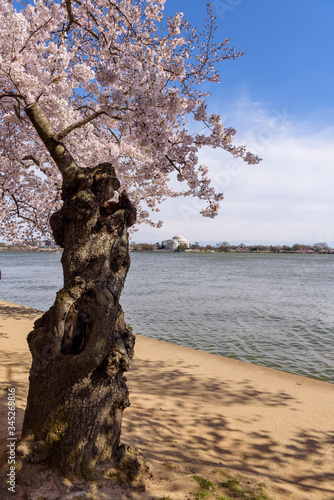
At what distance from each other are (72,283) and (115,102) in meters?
2.86

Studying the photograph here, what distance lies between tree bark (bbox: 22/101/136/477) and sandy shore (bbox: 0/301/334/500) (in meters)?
0.47

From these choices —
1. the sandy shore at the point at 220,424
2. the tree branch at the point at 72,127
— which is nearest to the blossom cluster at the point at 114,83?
the tree branch at the point at 72,127

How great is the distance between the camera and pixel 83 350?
3354 millimetres

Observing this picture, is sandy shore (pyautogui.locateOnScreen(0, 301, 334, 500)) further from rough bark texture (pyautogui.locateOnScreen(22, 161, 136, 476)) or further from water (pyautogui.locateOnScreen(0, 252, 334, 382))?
water (pyautogui.locateOnScreen(0, 252, 334, 382))

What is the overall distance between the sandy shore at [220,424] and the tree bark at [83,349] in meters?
0.47

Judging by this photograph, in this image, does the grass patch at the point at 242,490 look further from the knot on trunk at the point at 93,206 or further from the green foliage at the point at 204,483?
the knot on trunk at the point at 93,206

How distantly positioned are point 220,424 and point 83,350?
3.56 meters

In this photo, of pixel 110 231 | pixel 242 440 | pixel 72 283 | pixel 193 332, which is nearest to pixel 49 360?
pixel 72 283

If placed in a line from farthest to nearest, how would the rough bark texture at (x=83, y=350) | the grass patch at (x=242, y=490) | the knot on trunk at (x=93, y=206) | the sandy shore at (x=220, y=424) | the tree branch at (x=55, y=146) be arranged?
the tree branch at (x=55, y=146) < the sandy shore at (x=220, y=424) < the knot on trunk at (x=93, y=206) < the grass patch at (x=242, y=490) < the rough bark texture at (x=83, y=350)

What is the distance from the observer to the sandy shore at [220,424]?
400 centimetres

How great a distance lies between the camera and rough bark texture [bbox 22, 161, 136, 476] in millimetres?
3287

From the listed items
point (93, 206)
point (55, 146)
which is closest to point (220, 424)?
point (93, 206)

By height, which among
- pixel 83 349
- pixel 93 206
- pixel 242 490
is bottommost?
pixel 242 490

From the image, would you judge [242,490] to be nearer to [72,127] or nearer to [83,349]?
[83,349]
